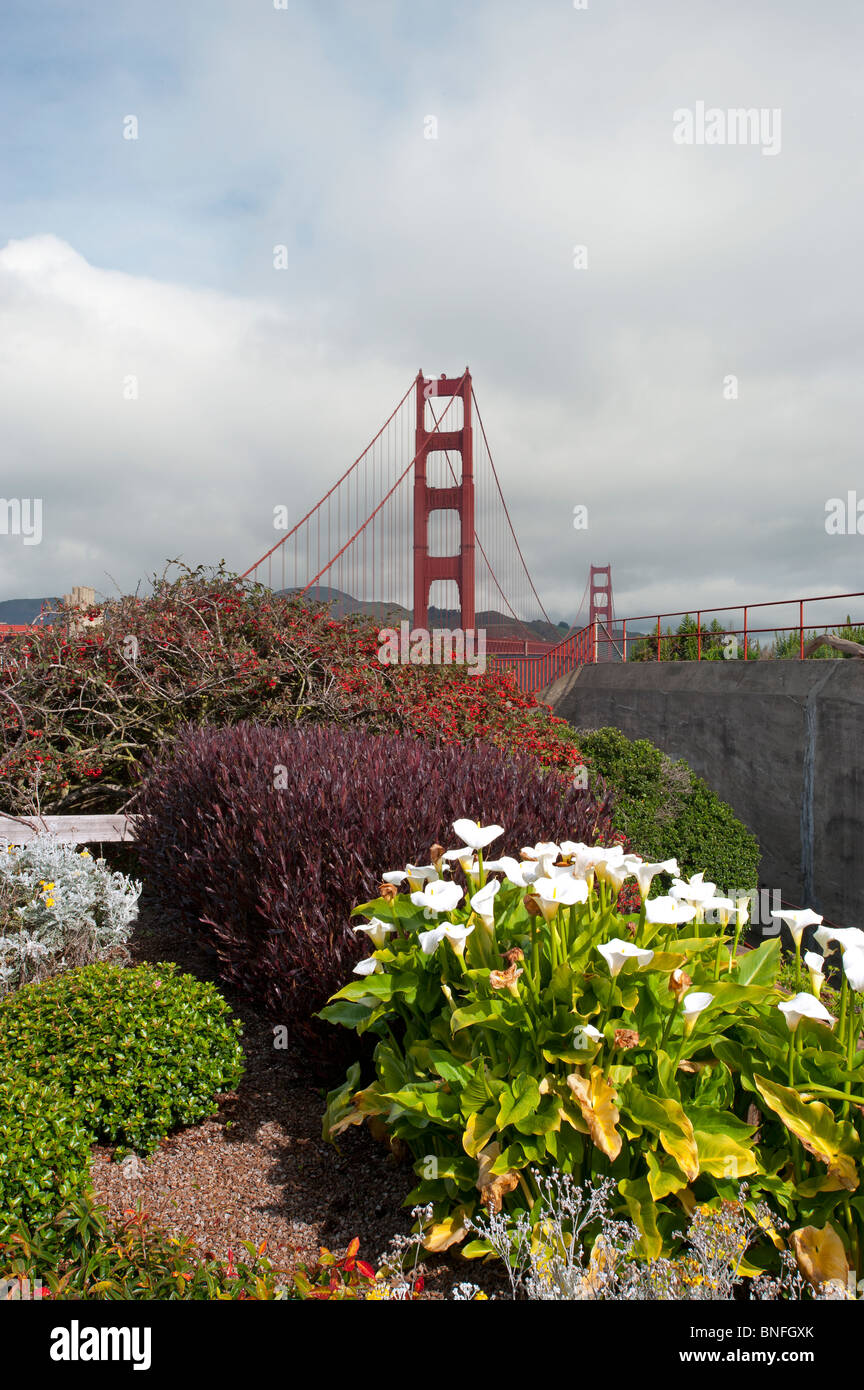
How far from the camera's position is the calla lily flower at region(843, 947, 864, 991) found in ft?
5.89

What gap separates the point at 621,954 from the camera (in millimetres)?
1956

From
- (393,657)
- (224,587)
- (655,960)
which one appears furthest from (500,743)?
(655,960)

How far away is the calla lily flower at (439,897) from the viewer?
2.12 metres

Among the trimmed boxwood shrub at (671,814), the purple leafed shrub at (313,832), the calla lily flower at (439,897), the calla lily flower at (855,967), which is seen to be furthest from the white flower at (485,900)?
the trimmed boxwood shrub at (671,814)

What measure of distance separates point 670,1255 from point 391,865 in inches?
63.3

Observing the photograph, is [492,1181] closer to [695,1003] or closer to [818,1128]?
[695,1003]

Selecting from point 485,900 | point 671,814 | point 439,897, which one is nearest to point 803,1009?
point 485,900

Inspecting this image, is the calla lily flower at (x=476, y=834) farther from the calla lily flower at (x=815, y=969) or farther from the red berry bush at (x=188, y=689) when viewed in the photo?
the red berry bush at (x=188, y=689)

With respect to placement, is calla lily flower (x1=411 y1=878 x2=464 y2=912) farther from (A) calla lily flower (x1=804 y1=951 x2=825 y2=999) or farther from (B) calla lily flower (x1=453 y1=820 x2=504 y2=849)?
(A) calla lily flower (x1=804 y1=951 x2=825 y2=999)

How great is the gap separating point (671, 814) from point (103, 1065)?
8.07 meters

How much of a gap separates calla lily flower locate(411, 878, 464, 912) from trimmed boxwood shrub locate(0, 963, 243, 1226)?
4.62 feet

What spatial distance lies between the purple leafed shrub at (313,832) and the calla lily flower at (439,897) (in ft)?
2.98

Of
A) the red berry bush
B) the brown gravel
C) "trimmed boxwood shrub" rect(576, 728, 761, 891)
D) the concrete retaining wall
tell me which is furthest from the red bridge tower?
the brown gravel
